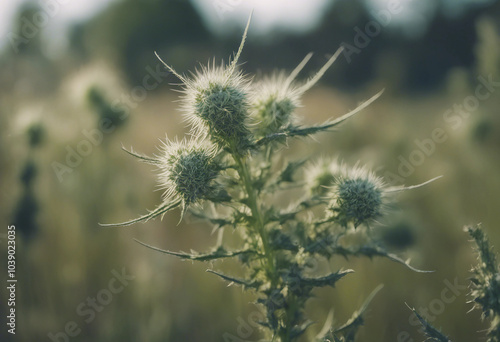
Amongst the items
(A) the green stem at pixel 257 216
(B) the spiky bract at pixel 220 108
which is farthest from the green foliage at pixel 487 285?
(B) the spiky bract at pixel 220 108

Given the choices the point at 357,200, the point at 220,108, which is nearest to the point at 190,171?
the point at 220,108

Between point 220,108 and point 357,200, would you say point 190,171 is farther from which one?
point 357,200

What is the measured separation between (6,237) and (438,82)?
20.8m

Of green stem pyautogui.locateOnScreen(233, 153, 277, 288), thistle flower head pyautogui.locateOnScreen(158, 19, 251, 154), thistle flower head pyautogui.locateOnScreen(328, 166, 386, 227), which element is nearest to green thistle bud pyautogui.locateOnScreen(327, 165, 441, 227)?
thistle flower head pyautogui.locateOnScreen(328, 166, 386, 227)

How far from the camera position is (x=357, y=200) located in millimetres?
1972

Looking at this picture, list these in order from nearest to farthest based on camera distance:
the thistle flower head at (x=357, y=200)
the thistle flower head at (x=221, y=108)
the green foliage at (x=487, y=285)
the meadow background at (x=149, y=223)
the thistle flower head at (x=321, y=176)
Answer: the green foliage at (x=487, y=285) < the thistle flower head at (x=221, y=108) < the thistle flower head at (x=357, y=200) < the thistle flower head at (x=321, y=176) < the meadow background at (x=149, y=223)

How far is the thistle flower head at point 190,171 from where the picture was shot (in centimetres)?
185

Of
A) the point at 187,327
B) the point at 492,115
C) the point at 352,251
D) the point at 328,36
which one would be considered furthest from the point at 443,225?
the point at 328,36

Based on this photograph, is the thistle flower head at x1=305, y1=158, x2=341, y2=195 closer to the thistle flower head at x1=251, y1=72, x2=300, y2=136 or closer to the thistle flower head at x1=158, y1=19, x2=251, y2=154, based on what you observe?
the thistle flower head at x1=251, y1=72, x2=300, y2=136

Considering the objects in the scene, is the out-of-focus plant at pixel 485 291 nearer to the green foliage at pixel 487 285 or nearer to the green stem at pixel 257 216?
the green foliage at pixel 487 285

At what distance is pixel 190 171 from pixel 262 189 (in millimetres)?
382

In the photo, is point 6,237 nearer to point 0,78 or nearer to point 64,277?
point 64,277

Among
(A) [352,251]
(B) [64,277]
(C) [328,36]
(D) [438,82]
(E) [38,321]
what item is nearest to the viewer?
(A) [352,251]

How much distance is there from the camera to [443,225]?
5.08 meters
